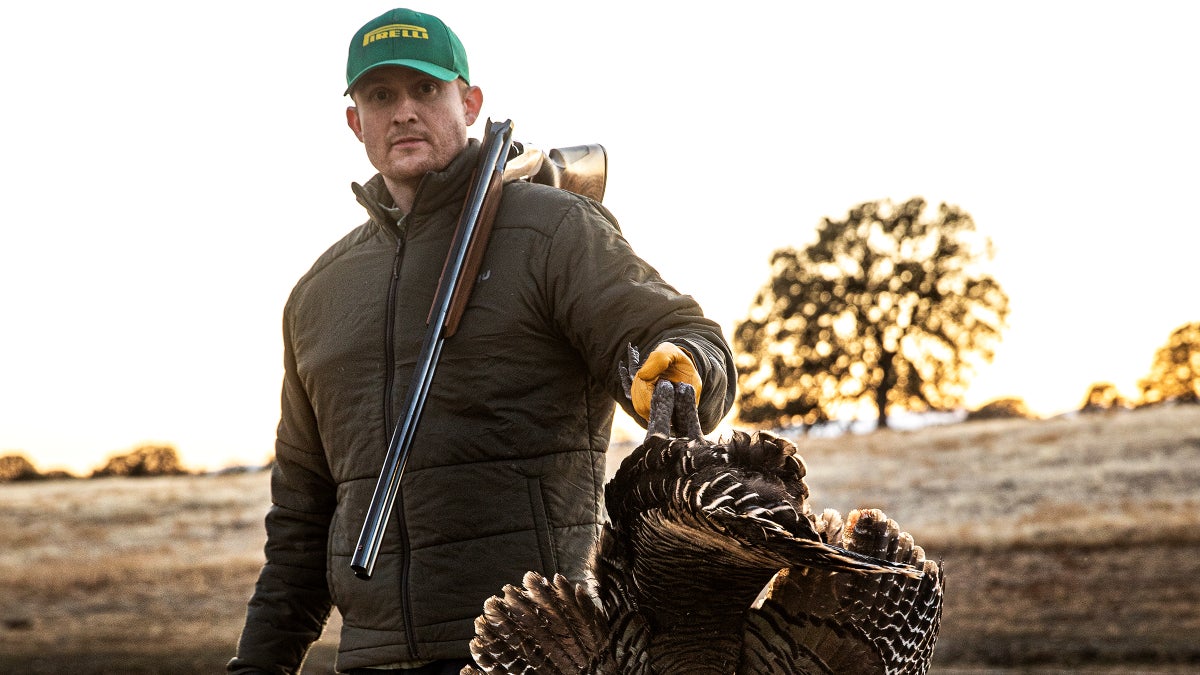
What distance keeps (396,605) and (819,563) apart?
1418mm

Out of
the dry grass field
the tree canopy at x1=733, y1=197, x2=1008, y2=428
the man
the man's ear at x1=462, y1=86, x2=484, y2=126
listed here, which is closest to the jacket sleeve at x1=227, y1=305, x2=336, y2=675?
the man

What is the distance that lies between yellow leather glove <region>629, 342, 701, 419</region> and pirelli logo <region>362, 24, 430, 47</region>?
1.24m

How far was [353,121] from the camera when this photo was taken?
355 centimetres

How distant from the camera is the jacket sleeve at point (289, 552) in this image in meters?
3.58

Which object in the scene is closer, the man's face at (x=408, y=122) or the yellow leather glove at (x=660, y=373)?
the yellow leather glove at (x=660, y=373)

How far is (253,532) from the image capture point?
23125 millimetres

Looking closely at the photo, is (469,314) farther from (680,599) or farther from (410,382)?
(680,599)

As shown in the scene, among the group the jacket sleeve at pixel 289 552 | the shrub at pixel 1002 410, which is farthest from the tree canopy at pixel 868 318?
the jacket sleeve at pixel 289 552

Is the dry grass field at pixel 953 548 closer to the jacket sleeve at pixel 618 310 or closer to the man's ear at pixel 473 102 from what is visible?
the man's ear at pixel 473 102

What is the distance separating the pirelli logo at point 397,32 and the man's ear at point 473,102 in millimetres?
246

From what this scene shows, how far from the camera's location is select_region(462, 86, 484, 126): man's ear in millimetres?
3490

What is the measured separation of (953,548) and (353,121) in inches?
583

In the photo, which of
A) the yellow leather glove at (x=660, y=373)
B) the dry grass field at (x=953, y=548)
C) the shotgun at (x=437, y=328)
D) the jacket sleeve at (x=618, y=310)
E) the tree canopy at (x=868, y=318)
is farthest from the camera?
the tree canopy at (x=868, y=318)

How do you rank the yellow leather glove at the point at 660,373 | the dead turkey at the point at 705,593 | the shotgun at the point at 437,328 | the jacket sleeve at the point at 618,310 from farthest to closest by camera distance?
the shotgun at the point at 437,328 < the jacket sleeve at the point at 618,310 < the yellow leather glove at the point at 660,373 < the dead turkey at the point at 705,593
